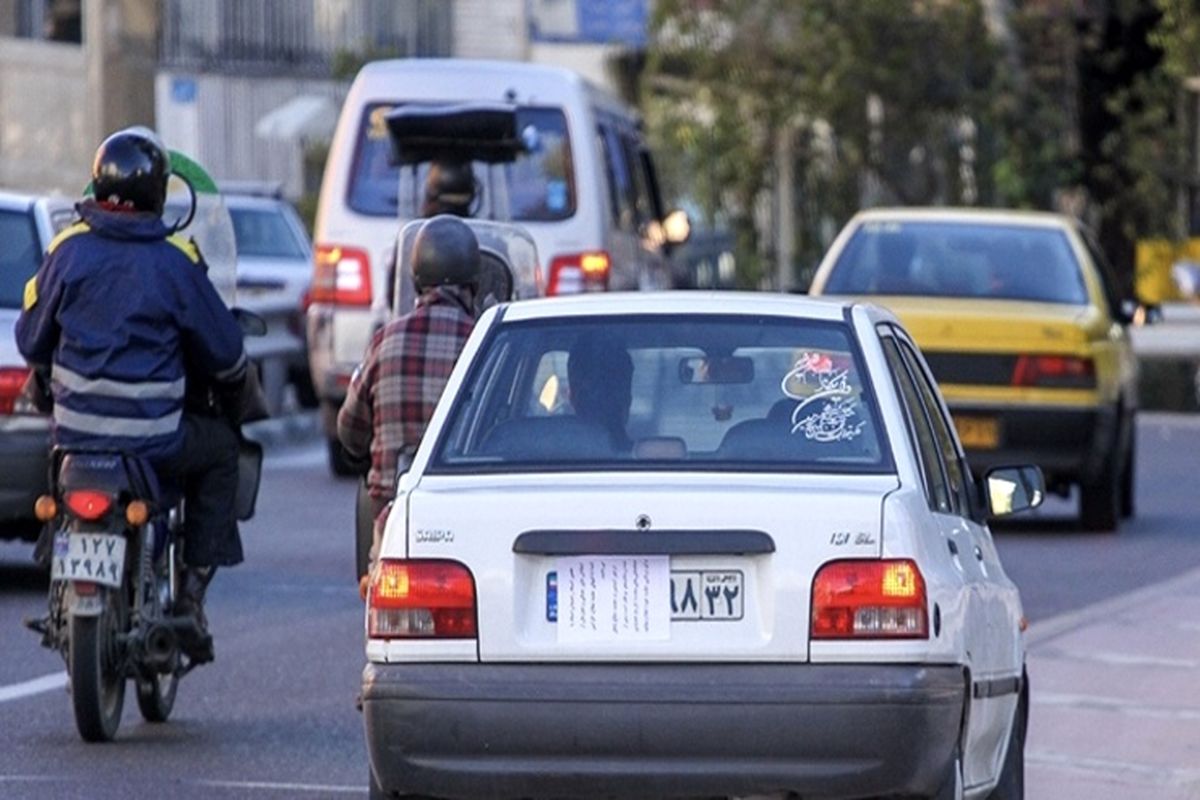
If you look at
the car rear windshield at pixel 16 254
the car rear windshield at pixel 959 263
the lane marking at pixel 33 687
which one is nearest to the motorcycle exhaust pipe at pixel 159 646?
the lane marking at pixel 33 687

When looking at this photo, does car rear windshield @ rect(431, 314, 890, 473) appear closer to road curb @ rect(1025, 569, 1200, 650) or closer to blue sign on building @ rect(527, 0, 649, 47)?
road curb @ rect(1025, 569, 1200, 650)

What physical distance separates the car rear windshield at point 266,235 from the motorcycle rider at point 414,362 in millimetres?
17057

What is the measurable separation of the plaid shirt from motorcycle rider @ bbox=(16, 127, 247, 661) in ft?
2.36

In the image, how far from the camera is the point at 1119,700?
11.3m

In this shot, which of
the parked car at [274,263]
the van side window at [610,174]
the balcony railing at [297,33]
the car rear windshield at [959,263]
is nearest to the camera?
the car rear windshield at [959,263]

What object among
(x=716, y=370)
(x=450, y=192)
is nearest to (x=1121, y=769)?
(x=716, y=370)

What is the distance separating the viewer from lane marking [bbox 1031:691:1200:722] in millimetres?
10992

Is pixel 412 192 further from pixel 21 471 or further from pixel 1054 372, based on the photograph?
pixel 21 471

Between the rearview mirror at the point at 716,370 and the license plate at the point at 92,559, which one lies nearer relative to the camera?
the rearview mirror at the point at 716,370

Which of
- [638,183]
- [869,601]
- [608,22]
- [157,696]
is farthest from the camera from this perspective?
[608,22]

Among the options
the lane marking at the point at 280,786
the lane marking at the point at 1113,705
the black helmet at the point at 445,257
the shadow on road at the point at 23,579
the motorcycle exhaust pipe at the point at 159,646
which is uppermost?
the black helmet at the point at 445,257

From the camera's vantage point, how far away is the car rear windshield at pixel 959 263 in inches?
712

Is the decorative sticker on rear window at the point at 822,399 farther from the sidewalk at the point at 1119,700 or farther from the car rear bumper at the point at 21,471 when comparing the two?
the car rear bumper at the point at 21,471

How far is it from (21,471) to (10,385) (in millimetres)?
338
